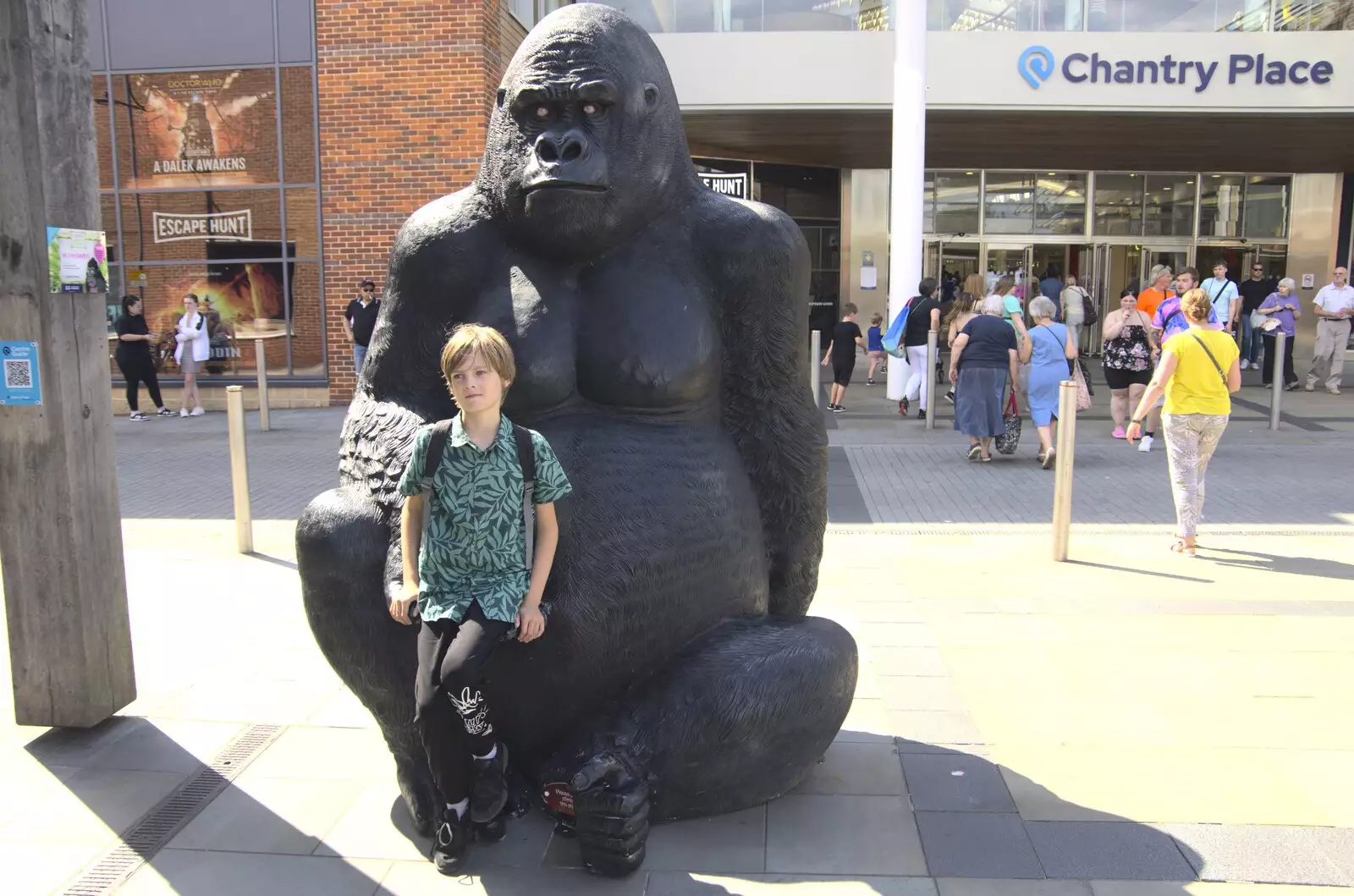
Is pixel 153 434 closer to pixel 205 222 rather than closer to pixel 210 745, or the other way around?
pixel 205 222

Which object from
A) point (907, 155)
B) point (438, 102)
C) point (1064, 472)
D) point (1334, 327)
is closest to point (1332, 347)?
point (1334, 327)

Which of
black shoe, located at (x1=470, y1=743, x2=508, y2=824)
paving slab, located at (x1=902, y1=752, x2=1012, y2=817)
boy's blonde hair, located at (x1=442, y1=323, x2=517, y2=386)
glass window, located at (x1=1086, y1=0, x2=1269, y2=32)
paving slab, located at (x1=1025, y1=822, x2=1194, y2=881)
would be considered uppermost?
glass window, located at (x1=1086, y1=0, x2=1269, y2=32)

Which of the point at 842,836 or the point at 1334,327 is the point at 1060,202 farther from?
the point at 842,836

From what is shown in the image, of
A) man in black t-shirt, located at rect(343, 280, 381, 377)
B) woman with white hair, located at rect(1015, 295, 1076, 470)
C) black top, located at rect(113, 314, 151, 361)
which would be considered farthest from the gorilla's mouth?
black top, located at rect(113, 314, 151, 361)

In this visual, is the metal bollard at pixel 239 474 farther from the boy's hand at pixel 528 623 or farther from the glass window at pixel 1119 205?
the glass window at pixel 1119 205

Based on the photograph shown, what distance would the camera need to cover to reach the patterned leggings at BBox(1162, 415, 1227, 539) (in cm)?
634

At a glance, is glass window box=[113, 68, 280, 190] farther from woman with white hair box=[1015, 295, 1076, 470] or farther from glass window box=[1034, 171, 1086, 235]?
glass window box=[1034, 171, 1086, 235]

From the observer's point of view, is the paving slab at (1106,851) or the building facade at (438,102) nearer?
the paving slab at (1106,851)

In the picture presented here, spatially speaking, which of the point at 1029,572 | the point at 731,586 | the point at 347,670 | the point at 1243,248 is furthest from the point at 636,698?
the point at 1243,248

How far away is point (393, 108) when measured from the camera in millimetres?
13430

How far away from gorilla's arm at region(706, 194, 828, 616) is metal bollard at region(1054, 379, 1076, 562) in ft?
10.9

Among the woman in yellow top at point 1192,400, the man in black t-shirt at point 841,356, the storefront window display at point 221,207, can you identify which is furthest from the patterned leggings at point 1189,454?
the storefront window display at point 221,207

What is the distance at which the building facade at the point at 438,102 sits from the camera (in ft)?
44.2

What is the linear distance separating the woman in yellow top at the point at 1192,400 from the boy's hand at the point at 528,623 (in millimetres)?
4883
